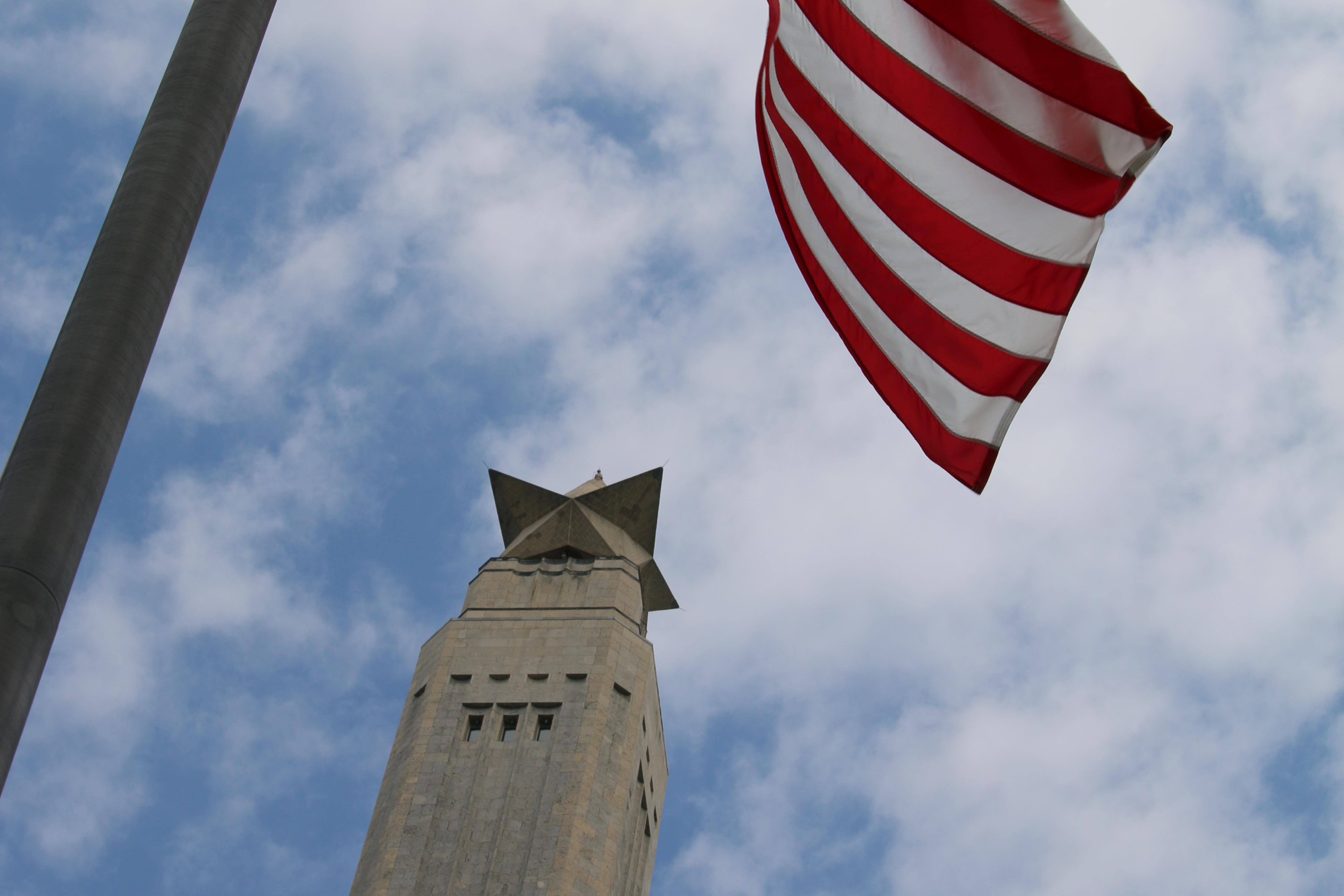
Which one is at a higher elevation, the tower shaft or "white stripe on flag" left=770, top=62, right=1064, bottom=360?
the tower shaft

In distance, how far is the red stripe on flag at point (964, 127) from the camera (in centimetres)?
1639

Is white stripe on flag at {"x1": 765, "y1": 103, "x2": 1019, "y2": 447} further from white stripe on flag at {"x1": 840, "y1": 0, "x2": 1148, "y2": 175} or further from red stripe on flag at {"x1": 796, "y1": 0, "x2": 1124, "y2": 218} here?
white stripe on flag at {"x1": 840, "y1": 0, "x2": 1148, "y2": 175}

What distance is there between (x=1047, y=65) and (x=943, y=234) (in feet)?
6.44

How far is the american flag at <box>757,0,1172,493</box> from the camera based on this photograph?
1639cm

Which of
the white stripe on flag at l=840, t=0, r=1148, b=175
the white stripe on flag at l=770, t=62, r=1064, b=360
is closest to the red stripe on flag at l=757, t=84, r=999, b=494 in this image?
the white stripe on flag at l=770, t=62, r=1064, b=360

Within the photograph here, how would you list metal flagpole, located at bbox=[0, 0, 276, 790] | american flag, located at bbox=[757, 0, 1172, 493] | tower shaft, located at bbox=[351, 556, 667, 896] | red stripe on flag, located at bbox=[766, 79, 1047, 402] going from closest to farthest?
metal flagpole, located at bbox=[0, 0, 276, 790] < american flag, located at bbox=[757, 0, 1172, 493] < red stripe on flag, located at bbox=[766, 79, 1047, 402] < tower shaft, located at bbox=[351, 556, 667, 896]

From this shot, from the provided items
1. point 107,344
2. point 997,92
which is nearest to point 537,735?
point 997,92

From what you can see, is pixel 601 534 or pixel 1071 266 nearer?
pixel 1071 266

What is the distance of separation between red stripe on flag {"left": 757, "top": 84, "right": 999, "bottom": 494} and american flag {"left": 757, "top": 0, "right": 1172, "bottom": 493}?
0.07 feet

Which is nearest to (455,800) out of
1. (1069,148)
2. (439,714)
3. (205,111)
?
(439,714)

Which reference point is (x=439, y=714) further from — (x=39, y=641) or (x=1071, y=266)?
(x=39, y=641)

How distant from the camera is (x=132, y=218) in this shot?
10141 mm

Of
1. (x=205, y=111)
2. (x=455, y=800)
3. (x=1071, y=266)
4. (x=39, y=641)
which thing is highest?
(x=455, y=800)

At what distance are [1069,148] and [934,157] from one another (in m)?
1.54
